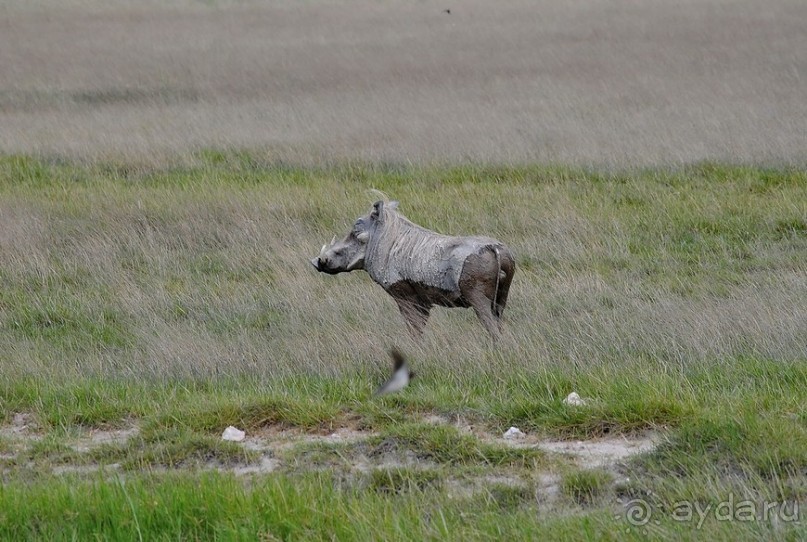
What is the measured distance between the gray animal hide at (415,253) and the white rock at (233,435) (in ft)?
5.73

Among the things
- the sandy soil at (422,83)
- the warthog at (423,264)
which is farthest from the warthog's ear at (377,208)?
the sandy soil at (422,83)

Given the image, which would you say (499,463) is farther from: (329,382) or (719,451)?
(329,382)

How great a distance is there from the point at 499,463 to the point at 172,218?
6864 mm

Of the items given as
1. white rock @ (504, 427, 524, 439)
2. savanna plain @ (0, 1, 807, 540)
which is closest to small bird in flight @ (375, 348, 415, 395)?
savanna plain @ (0, 1, 807, 540)

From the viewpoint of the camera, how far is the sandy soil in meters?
14.3

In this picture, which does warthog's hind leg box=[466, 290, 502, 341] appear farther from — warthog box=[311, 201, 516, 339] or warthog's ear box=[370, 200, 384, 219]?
warthog's ear box=[370, 200, 384, 219]

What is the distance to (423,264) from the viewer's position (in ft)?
22.7

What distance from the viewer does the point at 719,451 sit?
5.13 metres

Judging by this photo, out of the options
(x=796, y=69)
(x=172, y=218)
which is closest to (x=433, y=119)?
(x=172, y=218)

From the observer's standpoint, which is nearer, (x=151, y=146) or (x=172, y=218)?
(x=172, y=218)

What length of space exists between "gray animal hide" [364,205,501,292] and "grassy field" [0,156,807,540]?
457mm

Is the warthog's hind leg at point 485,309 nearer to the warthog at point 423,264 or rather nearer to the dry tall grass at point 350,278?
the warthog at point 423,264

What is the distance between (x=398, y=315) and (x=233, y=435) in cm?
243

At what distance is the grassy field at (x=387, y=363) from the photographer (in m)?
4.62
